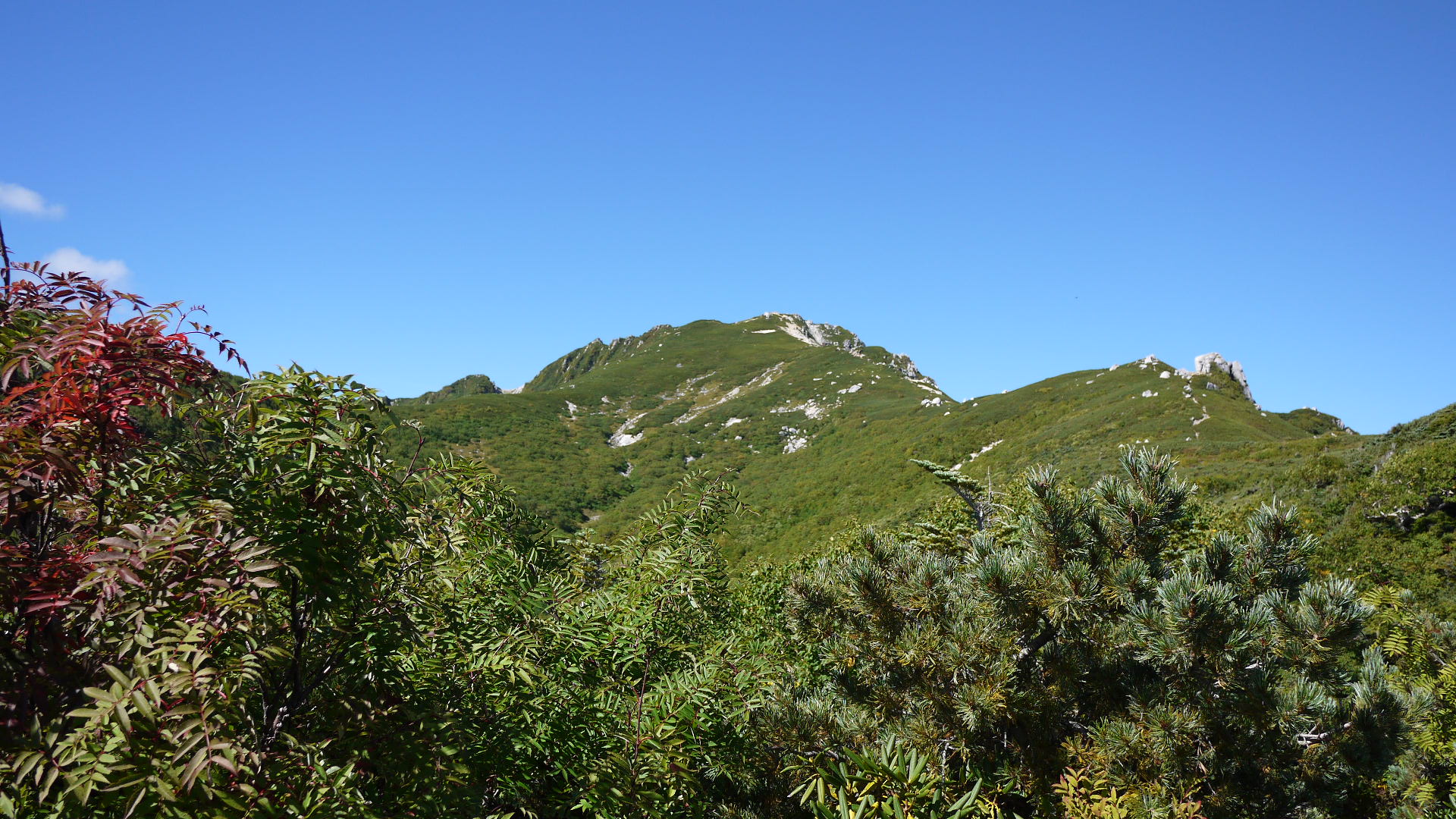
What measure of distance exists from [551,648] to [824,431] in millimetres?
51028

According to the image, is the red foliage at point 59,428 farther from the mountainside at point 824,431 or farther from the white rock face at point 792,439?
the white rock face at point 792,439

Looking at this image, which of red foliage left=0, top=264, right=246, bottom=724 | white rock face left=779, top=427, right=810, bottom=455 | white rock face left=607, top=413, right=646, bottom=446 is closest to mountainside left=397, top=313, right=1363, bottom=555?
white rock face left=779, top=427, right=810, bottom=455

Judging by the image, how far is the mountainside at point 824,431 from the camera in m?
30.5

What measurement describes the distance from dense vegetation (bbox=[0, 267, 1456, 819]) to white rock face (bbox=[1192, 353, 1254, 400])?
41.4 meters

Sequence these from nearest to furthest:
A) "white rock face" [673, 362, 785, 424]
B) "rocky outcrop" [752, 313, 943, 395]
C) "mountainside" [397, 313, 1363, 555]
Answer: "mountainside" [397, 313, 1363, 555], "white rock face" [673, 362, 785, 424], "rocky outcrop" [752, 313, 943, 395]

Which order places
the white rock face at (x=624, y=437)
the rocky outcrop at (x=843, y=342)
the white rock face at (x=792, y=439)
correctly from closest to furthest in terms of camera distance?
the white rock face at (x=792, y=439), the white rock face at (x=624, y=437), the rocky outcrop at (x=843, y=342)

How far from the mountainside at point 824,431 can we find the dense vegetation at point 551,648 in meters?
8.06

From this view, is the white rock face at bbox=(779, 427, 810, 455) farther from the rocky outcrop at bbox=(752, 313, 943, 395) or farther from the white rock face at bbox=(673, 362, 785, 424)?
the rocky outcrop at bbox=(752, 313, 943, 395)

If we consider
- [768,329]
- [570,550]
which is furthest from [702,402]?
[570,550]

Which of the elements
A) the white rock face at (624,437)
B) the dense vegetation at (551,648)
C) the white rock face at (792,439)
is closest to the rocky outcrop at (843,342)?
the white rock face at (792,439)

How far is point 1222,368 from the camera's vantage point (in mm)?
40219

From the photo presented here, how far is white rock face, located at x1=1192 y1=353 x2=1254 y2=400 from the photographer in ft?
131

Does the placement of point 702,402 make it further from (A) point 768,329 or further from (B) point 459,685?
(B) point 459,685

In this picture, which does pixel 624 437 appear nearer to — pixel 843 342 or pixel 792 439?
pixel 792 439
